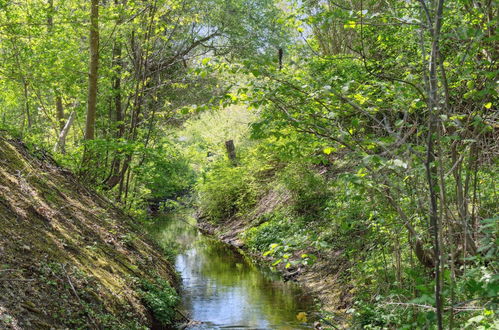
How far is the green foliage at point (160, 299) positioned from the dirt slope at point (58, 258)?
150 millimetres

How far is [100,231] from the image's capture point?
8.21 metres

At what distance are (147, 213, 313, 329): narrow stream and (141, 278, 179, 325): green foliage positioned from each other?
0.96 m

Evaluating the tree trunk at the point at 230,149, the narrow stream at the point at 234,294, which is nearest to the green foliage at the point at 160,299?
the narrow stream at the point at 234,294

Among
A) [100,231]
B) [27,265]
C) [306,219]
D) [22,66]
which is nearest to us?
[27,265]

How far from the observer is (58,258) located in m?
5.66

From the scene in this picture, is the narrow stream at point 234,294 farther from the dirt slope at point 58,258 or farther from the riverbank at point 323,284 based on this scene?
the dirt slope at point 58,258

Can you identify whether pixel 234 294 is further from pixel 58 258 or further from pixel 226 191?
pixel 226 191

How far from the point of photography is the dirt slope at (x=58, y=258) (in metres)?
4.64

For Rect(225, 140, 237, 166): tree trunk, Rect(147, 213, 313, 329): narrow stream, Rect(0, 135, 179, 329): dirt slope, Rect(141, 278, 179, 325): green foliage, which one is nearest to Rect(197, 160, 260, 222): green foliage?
Rect(225, 140, 237, 166): tree trunk

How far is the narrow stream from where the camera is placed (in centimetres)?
895

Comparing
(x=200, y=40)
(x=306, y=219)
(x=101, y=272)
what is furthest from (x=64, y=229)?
(x=200, y=40)

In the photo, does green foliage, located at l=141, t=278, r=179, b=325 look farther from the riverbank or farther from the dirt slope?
the riverbank

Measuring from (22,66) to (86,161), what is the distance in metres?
2.33

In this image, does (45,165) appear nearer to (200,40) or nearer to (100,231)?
(100,231)
